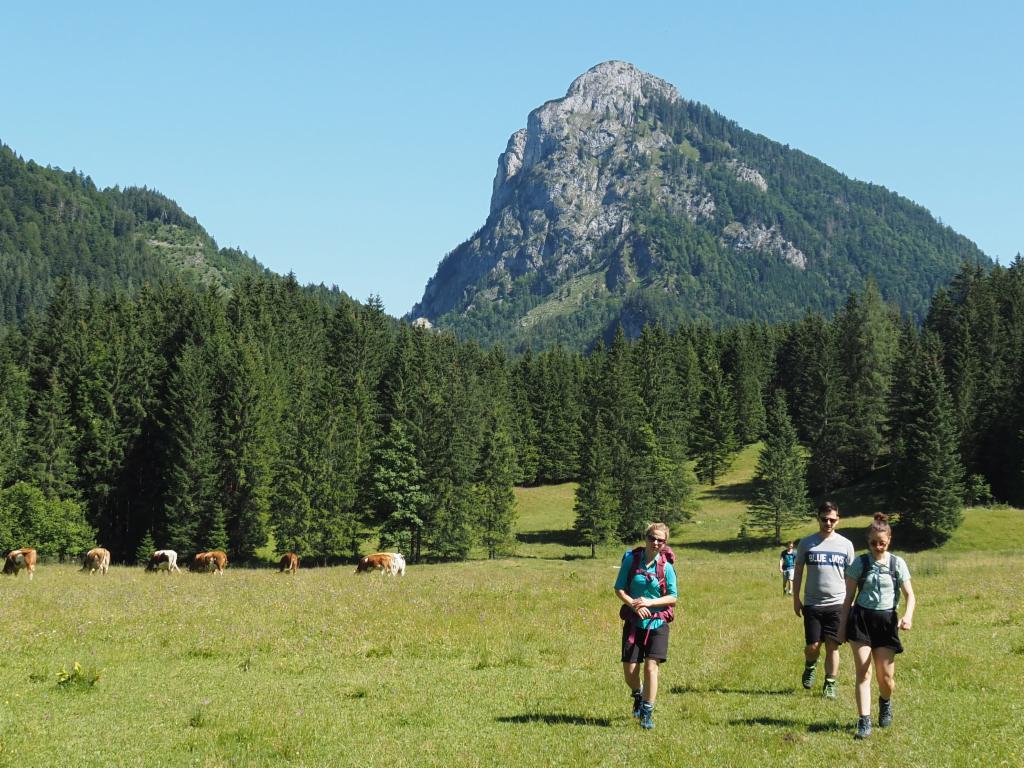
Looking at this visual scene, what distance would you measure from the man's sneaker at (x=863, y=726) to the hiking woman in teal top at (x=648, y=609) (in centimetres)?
267

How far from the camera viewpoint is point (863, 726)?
35.5 feet

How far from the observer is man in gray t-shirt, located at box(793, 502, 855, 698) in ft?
43.4

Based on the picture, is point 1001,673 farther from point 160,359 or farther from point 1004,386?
point 1004,386

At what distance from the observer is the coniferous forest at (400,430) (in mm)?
60375

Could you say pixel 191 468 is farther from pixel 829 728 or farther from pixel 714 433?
pixel 714 433

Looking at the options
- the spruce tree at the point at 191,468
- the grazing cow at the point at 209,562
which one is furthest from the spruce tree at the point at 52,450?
the grazing cow at the point at 209,562

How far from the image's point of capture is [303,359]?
91750mm

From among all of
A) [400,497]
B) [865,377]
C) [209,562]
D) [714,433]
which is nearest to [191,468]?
[400,497]

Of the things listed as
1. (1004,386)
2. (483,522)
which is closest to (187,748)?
(483,522)

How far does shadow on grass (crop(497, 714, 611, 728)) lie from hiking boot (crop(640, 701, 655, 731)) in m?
0.51

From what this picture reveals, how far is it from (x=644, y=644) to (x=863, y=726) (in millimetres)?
3031

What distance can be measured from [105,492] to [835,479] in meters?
72.7

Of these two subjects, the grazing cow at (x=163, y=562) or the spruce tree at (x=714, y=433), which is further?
the spruce tree at (x=714, y=433)

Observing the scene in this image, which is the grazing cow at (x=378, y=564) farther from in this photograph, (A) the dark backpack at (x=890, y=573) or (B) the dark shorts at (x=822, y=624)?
(A) the dark backpack at (x=890, y=573)
